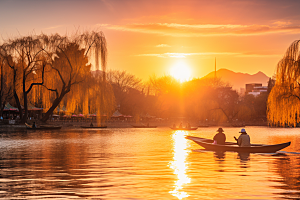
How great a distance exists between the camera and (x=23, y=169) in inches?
648

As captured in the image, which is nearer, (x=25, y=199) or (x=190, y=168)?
(x=25, y=199)

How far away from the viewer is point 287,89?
125ft

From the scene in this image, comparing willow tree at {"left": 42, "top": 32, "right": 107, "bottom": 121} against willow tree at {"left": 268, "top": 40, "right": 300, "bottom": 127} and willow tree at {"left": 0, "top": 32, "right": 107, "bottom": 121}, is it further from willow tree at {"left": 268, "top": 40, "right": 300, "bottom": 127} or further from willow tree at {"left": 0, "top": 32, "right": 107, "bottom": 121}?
willow tree at {"left": 268, "top": 40, "right": 300, "bottom": 127}

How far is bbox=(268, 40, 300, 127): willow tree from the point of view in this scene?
3731 centimetres

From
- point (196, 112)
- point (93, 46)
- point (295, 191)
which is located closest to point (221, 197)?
point (295, 191)

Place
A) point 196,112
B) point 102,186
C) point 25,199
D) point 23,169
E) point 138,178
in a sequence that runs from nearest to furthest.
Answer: point 25,199 → point 102,186 → point 138,178 → point 23,169 → point 196,112

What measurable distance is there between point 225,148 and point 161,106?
77580 millimetres

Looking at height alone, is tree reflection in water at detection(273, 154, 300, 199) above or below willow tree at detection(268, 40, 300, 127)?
below

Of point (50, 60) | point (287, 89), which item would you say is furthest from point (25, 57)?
point (287, 89)

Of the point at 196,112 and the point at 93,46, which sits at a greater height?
the point at 93,46

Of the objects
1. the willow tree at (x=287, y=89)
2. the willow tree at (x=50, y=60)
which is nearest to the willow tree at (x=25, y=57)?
the willow tree at (x=50, y=60)

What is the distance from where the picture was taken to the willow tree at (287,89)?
1469 inches

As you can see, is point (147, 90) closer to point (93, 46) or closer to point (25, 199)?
point (93, 46)

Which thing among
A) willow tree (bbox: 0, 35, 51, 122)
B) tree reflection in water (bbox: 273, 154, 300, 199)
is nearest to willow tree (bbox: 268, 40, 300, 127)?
tree reflection in water (bbox: 273, 154, 300, 199)
